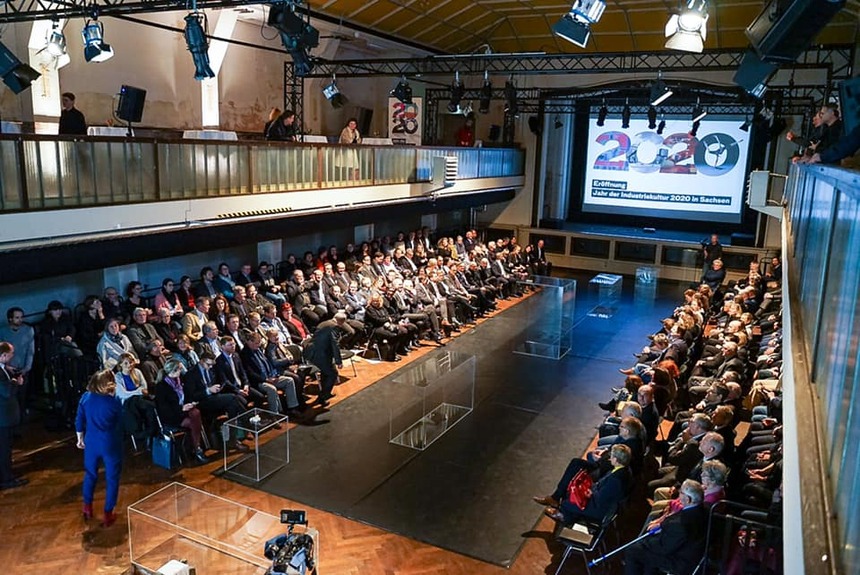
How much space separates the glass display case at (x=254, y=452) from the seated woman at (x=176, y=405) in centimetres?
36

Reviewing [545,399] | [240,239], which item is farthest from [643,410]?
[240,239]

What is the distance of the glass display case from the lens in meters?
6.78

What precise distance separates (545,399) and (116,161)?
6.13 metres

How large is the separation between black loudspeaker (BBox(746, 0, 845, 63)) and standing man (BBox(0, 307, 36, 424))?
749cm

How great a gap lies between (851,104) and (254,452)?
19.5 feet

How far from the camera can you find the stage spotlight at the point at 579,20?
723cm

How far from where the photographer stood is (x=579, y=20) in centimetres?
748

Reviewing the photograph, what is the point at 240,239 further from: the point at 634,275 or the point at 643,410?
the point at 634,275

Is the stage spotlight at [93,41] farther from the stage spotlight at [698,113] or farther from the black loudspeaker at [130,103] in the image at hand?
the stage spotlight at [698,113]

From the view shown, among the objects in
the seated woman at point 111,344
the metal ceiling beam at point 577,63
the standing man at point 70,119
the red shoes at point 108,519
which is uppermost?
the metal ceiling beam at point 577,63

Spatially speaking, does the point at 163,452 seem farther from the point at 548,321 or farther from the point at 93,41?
the point at 548,321

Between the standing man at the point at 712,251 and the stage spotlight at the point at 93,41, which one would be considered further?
the standing man at the point at 712,251

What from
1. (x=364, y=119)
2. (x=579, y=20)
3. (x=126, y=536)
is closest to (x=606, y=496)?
(x=126, y=536)

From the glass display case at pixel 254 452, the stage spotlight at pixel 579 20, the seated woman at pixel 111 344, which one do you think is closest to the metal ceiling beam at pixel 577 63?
the stage spotlight at pixel 579 20
